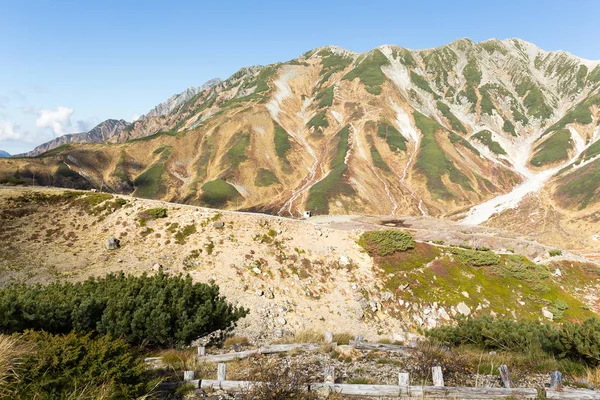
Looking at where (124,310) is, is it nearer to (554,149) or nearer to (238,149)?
(238,149)

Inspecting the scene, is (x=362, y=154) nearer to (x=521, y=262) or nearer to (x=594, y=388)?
(x=521, y=262)

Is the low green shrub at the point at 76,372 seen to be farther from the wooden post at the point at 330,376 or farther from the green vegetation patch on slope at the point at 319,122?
the green vegetation patch on slope at the point at 319,122

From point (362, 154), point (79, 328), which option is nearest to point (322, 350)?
point (79, 328)

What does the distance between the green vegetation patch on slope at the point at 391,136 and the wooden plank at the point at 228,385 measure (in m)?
169

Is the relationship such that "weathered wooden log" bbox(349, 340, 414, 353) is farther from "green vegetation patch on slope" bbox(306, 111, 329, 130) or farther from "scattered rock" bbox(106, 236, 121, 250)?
"green vegetation patch on slope" bbox(306, 111, 329, 130)

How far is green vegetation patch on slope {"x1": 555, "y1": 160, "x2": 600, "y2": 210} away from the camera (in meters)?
118

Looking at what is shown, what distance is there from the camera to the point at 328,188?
132000 mm

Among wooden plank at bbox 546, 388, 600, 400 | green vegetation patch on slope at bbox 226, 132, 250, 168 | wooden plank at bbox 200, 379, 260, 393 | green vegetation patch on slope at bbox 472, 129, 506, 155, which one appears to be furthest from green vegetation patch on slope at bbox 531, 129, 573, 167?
wooden plank at bbox 200, 379, 260, 393

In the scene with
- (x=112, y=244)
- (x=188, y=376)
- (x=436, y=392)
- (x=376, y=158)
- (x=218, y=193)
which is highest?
(x=376, y=158)

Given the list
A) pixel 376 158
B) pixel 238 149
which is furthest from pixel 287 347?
pixel 376 158

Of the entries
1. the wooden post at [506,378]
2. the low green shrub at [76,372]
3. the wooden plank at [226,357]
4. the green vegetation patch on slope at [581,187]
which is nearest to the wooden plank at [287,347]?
the wooden plank at [226,357]

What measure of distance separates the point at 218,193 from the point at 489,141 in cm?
15417

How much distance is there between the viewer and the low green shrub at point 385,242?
4222 centimetres

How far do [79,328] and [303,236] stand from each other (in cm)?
2879
